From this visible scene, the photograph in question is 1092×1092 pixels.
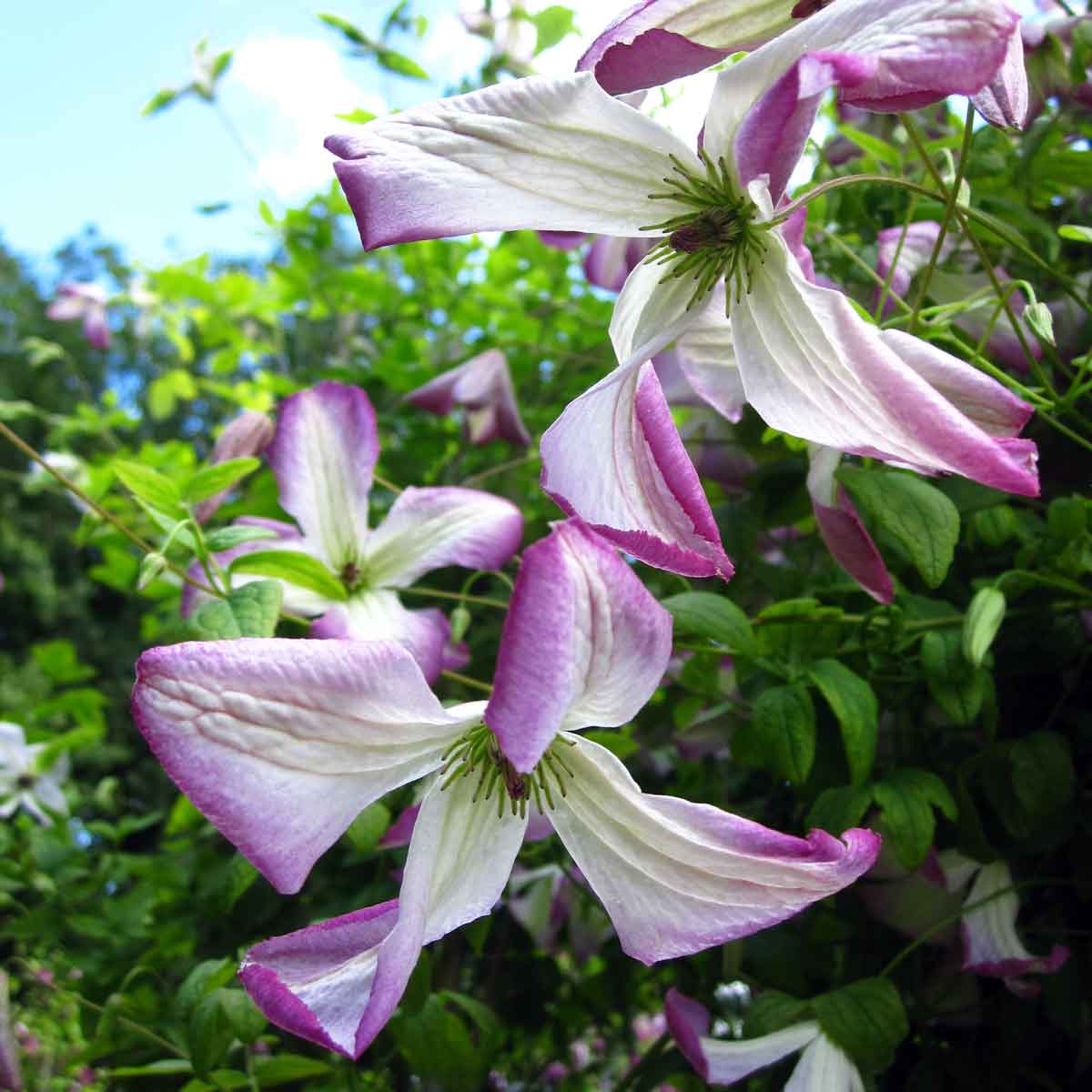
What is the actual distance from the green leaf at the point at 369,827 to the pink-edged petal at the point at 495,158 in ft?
1.13

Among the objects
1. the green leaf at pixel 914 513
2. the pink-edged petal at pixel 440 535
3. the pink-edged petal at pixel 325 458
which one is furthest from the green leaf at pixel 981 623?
the pink-edged petal at pixel 325 458

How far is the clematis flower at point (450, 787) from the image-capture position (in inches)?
15.0

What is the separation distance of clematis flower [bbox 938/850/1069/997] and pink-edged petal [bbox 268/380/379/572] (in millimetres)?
467

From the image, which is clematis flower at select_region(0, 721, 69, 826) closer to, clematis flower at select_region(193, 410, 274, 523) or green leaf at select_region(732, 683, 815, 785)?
clematis flower at select_region(193, 410, 274, 523)

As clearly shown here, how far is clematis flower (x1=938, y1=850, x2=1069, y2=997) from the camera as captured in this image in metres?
0.65

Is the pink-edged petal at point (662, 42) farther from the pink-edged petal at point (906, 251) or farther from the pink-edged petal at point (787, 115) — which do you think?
the pink-edged petal at point (906, 251)

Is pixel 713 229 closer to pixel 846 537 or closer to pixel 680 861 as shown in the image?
pixel 846 537

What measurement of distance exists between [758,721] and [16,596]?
560 inches

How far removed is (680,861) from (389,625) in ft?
1.02

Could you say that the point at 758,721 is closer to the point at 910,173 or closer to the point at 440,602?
the point at 440,602

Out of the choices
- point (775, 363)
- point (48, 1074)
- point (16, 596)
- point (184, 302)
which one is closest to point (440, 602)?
point (775, 363)

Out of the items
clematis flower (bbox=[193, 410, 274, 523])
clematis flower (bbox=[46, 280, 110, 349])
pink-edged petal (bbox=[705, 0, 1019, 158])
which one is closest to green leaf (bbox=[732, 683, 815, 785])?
pink-edged petal (bbox=[705, 0, 1019, 158])

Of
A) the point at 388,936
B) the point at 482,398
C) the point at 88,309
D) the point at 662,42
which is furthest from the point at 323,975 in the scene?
the point at 88,309

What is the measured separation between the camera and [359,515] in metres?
0.76
